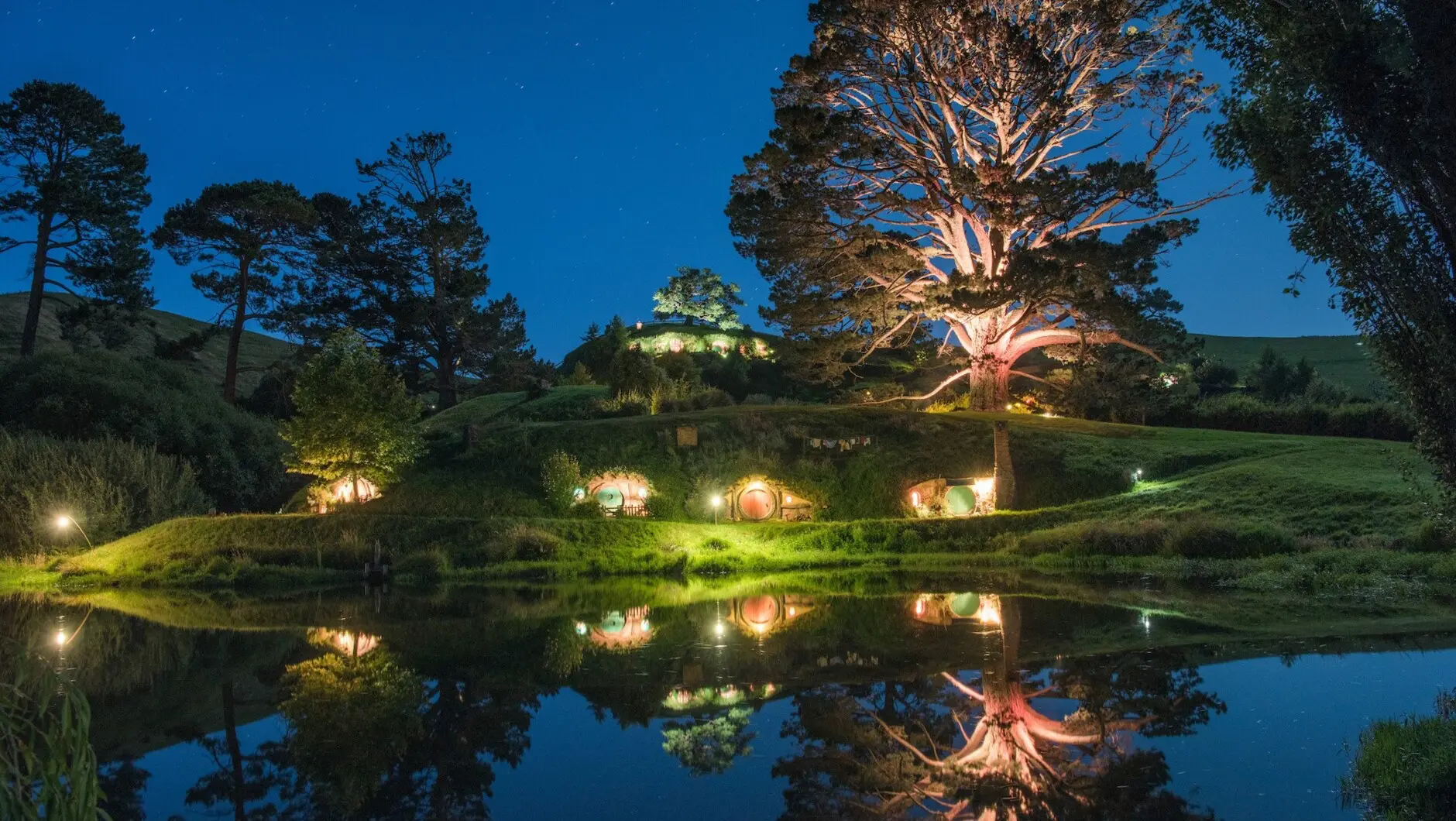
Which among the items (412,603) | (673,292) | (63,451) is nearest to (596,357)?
(673,292)

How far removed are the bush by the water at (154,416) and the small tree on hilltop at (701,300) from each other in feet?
133

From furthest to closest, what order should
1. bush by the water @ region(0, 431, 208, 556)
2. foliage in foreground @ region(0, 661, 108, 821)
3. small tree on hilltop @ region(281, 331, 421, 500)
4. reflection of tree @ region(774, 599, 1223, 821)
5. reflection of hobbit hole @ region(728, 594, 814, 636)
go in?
small tree on hilltop @ region(281, 331, 421, 500) < bush by the water @ region(0, 431, 208, 556) < reflection of hobbit hole @ region(728, 594, 814, 636) < reflection of tree @ region(774, 599, 1223, 821) < foliage in foreground @ region(0, 661, 108, 821)

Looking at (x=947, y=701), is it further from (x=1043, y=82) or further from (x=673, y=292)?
(x=673, y=292)

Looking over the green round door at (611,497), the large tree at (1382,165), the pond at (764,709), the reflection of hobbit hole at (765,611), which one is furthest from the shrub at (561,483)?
the large tree at (1382,165)

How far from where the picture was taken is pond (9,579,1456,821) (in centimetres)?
659

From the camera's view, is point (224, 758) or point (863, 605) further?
point (863, 605)

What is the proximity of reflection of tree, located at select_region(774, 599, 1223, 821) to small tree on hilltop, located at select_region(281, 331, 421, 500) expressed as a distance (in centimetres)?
2521

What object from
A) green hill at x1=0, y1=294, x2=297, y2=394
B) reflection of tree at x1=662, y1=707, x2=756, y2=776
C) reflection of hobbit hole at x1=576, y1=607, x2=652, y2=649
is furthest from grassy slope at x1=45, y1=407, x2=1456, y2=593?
green hill at x1=0, y1=294, x2=297, y2=394

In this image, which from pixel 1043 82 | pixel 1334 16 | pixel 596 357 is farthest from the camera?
pixel 596 357

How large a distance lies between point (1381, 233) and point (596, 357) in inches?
2424

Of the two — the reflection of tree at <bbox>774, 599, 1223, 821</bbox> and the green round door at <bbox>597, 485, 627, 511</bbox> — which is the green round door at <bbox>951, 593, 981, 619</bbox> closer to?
the reflection of tree at <bbox>774, 599, 1223, 821</bbox>

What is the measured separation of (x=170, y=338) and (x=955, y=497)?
89947mm

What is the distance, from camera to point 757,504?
→ 32.1 metres

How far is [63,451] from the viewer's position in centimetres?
2836
